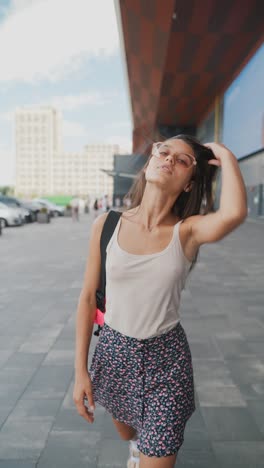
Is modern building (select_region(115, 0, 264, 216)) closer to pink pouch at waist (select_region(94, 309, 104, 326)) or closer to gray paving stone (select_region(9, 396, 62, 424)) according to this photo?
gray paving stone (select_region(9, 396, 62, 424))

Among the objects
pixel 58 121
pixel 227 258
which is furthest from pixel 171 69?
pixel 58 121

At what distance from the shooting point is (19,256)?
10.6 m

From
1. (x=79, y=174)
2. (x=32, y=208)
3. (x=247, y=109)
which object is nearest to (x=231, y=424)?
(x=247, y=109)

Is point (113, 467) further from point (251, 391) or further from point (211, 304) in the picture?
point (211, 304)

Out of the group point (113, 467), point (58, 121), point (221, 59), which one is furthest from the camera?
point (58, 121)

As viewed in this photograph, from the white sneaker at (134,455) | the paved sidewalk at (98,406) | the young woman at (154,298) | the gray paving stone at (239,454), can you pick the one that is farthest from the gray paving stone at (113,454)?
the young woman at (154,298)

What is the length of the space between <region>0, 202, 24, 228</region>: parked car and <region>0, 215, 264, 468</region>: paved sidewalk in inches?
548

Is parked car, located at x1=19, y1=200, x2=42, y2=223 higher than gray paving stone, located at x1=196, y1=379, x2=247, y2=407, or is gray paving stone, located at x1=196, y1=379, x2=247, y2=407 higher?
parked car, located at x1=19, y1=200, x2=42, y2=223

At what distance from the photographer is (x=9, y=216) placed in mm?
20469

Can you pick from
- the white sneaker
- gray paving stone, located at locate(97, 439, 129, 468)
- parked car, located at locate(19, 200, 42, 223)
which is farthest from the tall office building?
the white sneaker

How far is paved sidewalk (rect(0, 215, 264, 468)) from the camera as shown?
2.30 metres

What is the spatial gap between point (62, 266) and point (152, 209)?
756 centimetres

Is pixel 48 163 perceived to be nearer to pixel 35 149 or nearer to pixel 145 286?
pixel 35 149

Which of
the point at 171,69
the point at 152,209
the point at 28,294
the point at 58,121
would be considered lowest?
the point at 28,294
